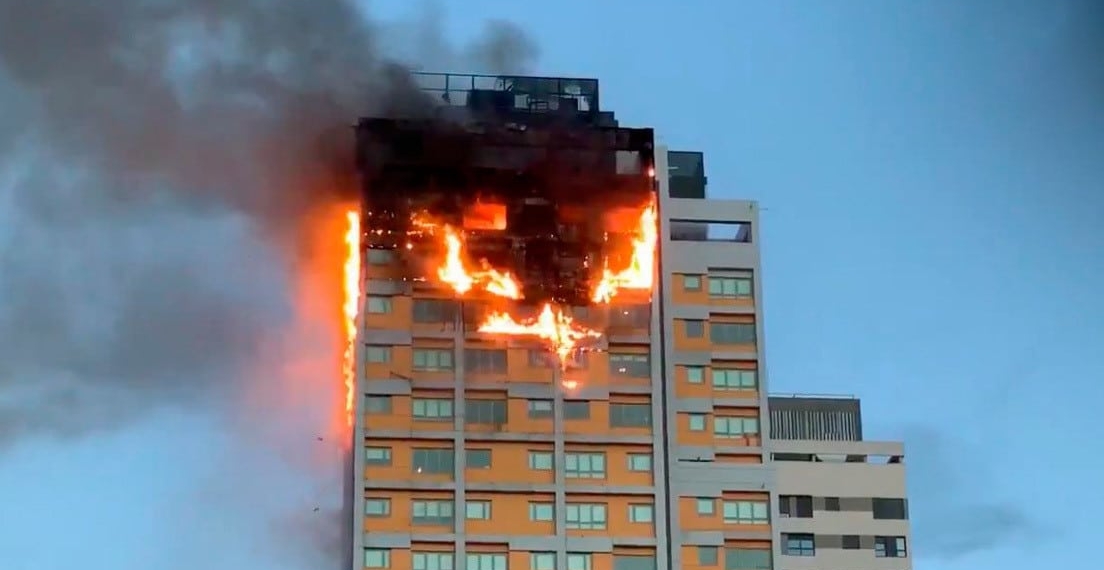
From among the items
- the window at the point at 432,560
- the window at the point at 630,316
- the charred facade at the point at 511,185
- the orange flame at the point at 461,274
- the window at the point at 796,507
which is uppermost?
the charred facade at the point at 511,185

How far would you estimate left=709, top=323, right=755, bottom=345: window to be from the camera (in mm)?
40844

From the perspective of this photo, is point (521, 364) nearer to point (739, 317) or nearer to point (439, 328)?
point (439, 328)

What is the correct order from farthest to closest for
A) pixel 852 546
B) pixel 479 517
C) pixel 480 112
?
1. pixel 852 546
2. pixel 480 112
3. pixel 479 517

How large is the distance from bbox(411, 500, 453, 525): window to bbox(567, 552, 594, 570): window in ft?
9.27

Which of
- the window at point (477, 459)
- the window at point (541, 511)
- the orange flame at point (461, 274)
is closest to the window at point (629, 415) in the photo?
the window at point (541, 511)

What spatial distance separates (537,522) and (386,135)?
9.69 meters

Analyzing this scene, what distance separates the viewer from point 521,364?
3900 centimetres

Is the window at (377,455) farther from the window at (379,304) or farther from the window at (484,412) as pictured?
the window at (379,304)

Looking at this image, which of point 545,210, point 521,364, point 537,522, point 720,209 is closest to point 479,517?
point 537,522

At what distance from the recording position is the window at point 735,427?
132 ft

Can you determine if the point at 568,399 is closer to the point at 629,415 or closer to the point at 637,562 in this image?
the point at 629,415

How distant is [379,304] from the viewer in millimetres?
38906

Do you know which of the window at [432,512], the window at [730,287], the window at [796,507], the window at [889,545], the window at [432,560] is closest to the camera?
the window at [432,560]

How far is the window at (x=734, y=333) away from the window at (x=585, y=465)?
4.44 metres
